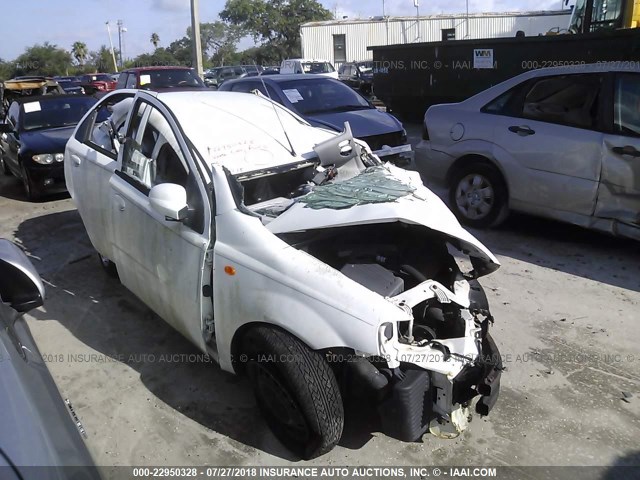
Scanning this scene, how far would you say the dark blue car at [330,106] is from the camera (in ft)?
26.0

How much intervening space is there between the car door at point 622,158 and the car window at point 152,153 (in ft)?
12.5

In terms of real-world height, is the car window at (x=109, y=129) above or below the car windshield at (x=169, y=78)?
below

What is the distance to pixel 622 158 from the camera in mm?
5055

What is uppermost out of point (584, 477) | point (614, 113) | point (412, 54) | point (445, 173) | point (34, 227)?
point (412, 54)

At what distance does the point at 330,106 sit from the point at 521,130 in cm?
349

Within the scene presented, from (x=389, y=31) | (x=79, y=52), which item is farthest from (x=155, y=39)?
(x=389, y=31)

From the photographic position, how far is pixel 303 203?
3.24 metres

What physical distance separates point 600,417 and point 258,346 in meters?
2.01

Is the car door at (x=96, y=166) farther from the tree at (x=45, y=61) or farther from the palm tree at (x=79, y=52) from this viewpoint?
the palm tree at (x=79, y=52)

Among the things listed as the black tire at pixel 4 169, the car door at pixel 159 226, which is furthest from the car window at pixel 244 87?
the car door at pixel 159 226

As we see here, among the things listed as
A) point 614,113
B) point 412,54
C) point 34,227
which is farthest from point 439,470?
point 412,54

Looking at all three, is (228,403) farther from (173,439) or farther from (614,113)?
(614,113)

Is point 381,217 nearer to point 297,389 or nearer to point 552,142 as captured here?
point 297,389

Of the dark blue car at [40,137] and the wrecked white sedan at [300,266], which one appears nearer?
the wrecked white sedan at [300,266]
